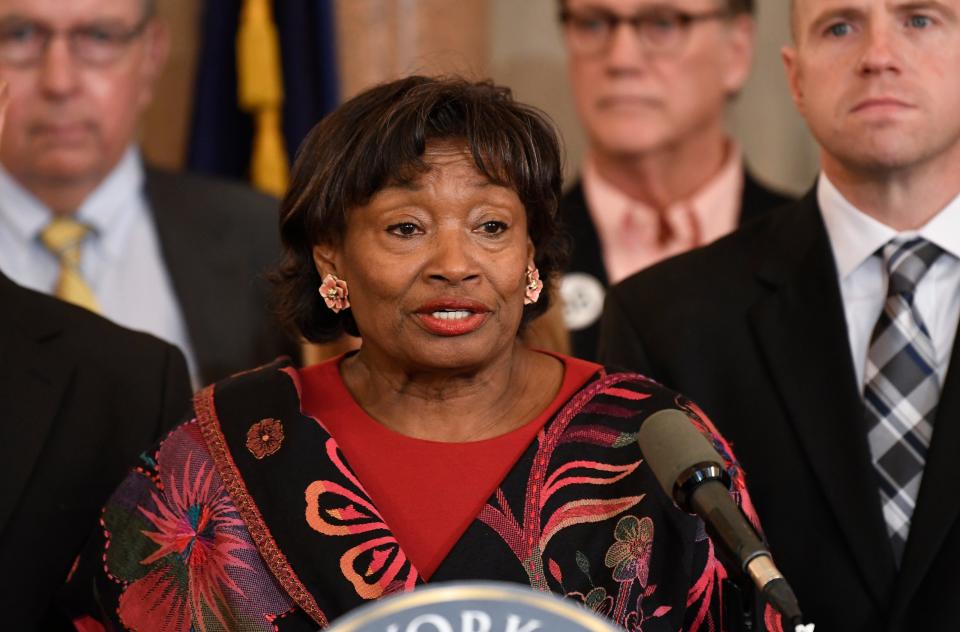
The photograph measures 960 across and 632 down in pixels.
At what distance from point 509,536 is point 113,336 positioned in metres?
1.11

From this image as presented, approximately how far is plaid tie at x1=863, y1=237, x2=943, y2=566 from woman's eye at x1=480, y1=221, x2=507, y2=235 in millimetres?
848

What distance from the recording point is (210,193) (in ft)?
16.5

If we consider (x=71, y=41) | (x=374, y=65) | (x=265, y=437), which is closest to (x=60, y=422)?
(x=265, y=437)

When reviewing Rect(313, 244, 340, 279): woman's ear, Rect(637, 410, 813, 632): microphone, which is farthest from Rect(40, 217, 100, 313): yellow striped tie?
Rect(637, 410, 813, 632): microphone

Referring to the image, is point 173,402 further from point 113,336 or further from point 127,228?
point 127,228

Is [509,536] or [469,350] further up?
[469,350]

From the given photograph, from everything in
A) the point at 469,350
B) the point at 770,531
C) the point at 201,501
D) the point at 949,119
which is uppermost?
the point at 949,119

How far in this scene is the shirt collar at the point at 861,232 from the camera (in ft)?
11.0

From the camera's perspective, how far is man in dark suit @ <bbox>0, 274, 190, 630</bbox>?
319 cm

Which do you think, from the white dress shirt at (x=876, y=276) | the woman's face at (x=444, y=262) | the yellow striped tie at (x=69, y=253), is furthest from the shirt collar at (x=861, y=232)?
the yellow striped tie at (x=69, y=253)

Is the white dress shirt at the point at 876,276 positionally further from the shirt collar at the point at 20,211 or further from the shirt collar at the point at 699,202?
the shirt collar at the point at 20,211

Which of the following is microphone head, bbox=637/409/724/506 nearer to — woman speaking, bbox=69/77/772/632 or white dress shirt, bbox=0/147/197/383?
woman speaking, bbox=69/77/772/632

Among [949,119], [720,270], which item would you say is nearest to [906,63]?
[949,119]

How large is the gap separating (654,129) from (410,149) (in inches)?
95.6
